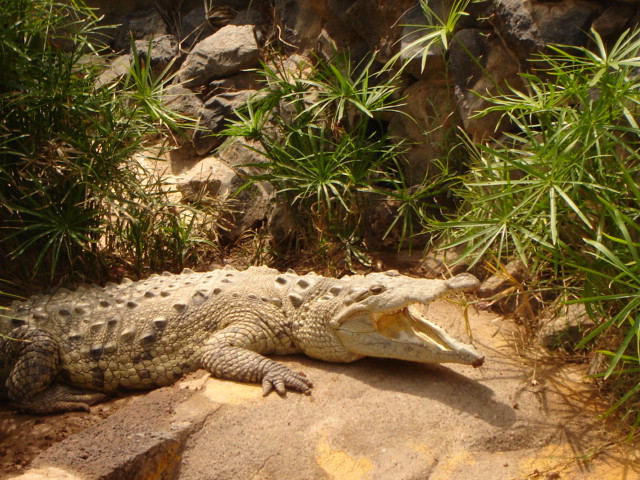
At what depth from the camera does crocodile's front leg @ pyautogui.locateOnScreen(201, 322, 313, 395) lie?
12.5 feet

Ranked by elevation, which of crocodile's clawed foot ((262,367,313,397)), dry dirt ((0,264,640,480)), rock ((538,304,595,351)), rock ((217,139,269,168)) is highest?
rock ((217,139,269,168))

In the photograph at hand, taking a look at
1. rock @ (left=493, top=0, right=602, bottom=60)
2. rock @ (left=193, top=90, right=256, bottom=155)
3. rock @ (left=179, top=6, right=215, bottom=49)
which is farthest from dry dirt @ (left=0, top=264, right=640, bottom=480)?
rock @ (left=179, top=6, right=215, bottom=49)

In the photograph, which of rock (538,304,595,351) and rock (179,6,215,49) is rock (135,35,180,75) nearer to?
rock (179,6,215,49)

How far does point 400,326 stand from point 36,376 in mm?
2286

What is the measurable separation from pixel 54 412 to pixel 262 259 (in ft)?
8.48

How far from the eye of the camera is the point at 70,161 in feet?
15.2

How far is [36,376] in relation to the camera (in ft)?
13.1

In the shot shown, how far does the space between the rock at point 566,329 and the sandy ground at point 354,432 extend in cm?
19

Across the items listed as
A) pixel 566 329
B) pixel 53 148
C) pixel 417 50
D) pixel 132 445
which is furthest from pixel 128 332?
pixel 417 50

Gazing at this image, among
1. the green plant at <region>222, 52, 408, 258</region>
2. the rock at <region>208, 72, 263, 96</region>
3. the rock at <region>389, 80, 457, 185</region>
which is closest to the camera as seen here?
the green plant at <region>222, 52, 408, 258</region>

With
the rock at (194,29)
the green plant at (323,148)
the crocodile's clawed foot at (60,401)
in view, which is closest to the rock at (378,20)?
the green plant at (323,148)

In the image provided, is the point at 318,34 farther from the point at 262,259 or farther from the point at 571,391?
the point at 571,391

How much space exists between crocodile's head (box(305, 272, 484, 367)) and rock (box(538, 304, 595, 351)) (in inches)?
32.6

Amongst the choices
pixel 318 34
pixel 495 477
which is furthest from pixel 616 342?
pixel 318 34
